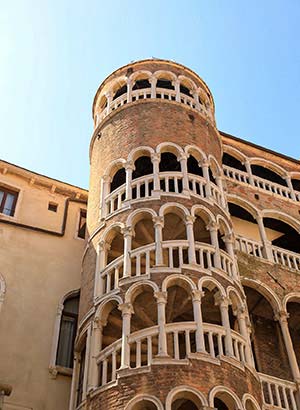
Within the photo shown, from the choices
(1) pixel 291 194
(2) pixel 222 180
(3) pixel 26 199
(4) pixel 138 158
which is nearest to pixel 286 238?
(1) pixel 291 194

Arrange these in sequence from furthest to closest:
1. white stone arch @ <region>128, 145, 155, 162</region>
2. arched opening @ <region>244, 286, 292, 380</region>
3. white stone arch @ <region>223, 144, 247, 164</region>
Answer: white stone arch @ <region>223, 144, 247, 164</region> → white stone arch @ <region>128, 145, 155, 162</region> → arched opening @ <region>244, 286, 292, 380</region>

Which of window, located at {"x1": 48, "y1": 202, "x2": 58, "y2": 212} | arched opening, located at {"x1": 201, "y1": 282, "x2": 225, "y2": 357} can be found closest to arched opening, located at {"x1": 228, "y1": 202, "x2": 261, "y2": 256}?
arched opening, located at {"x1": 201, "y1": 282, "x2": 225, "y2": 357}

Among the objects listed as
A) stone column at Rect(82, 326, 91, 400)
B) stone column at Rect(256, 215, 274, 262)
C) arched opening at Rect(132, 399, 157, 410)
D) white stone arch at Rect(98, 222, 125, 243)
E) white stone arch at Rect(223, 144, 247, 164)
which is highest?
white stone arch at Rect(223, 144, 247, 164)

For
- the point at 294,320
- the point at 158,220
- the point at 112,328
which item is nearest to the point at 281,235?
the point at 294,320

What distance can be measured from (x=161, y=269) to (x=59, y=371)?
13.5 ft

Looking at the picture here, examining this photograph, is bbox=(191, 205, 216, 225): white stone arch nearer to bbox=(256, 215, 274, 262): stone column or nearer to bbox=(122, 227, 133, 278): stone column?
bbox=(122, 227, 133, 278): stone column

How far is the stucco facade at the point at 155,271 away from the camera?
11542mm

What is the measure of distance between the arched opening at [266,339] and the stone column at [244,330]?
2.37 m

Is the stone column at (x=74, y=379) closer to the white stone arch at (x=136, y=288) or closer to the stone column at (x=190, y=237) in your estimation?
the white stone arch at (x=136, y=288)

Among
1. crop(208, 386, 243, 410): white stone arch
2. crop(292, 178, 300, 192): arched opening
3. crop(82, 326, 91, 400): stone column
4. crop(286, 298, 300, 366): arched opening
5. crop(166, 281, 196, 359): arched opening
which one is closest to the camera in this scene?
crop(208, 386, 243, 410): white stone arch

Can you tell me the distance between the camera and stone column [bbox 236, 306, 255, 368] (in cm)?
1242

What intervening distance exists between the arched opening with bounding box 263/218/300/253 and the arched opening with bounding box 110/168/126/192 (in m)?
5.77

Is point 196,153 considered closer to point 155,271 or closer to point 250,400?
point 155,271

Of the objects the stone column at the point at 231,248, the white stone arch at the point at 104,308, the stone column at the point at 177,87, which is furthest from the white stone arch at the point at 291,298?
the stone column at the point at 177,87
